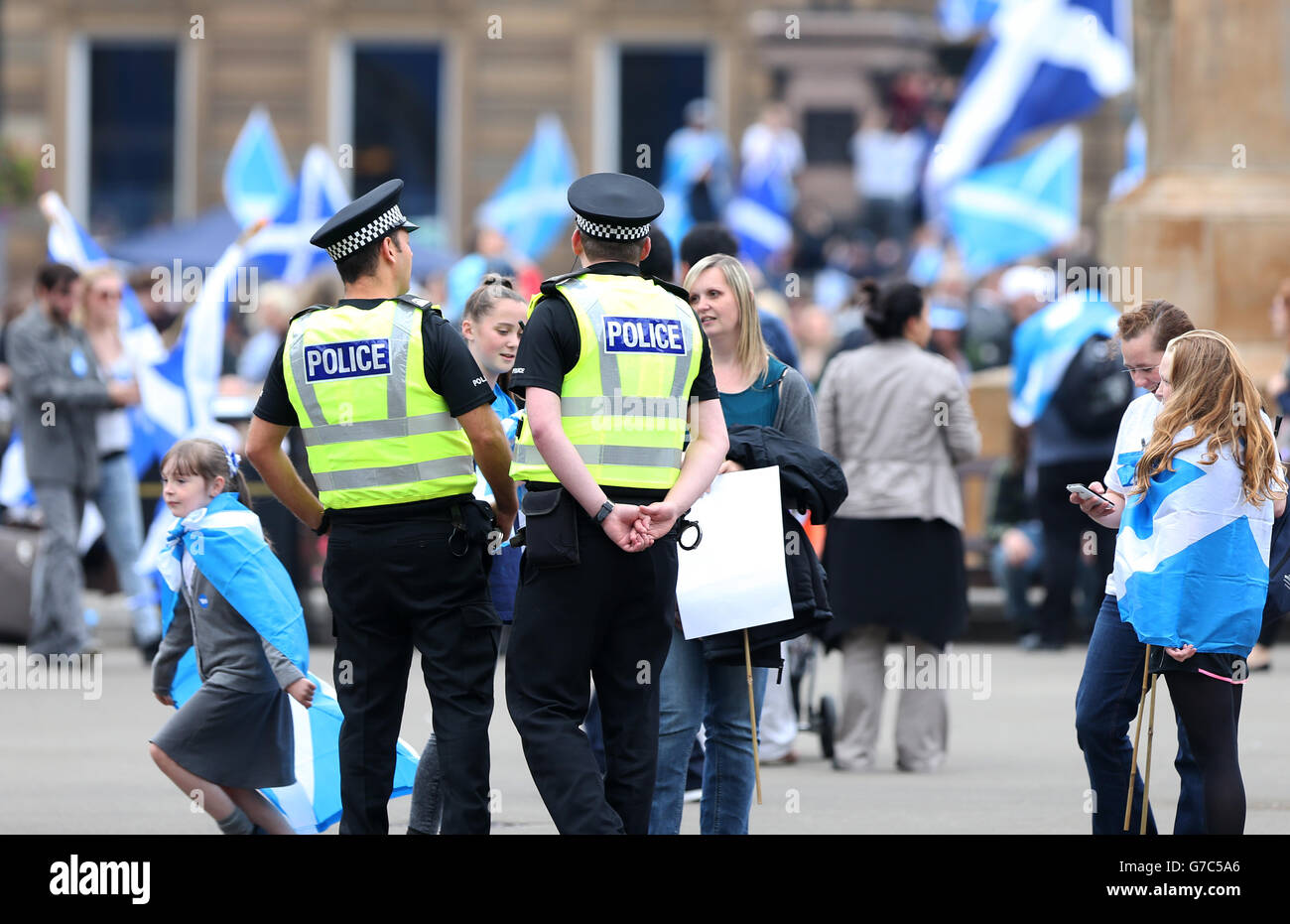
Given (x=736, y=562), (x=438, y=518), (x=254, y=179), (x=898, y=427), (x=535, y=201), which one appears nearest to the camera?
(x=438, y=518)

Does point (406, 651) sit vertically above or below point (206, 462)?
below

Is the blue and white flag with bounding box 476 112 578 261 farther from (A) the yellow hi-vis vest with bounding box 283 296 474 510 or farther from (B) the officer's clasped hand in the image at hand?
(B) the officer's clasped hand

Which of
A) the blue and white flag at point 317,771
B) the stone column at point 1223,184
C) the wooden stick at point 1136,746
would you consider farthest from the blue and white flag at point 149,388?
the wooden stick at point 1136,746

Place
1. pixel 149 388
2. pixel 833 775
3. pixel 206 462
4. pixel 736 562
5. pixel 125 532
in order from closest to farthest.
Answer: pixel 736 562 < pixel 206 462 < pixel 833 775 < pixel 125 532 < pixel 149 388

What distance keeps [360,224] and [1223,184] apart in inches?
330

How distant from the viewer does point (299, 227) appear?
61.5ft

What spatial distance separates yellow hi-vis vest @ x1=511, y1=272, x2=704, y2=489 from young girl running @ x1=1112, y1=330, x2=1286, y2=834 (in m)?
1.27

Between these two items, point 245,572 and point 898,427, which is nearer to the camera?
point 245,572

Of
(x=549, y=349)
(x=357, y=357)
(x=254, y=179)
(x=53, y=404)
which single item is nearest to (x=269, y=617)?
(x=357, y=357)

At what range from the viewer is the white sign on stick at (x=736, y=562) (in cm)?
616

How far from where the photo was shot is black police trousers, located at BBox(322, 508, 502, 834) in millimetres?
5664

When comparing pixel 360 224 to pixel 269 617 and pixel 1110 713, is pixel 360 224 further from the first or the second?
pixel 1110 713

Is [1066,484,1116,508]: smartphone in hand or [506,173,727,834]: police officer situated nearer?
[506,173,727,834]: police officer
